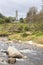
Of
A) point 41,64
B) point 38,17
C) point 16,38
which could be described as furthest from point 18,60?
point 38,17

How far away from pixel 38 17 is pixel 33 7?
67.4ft

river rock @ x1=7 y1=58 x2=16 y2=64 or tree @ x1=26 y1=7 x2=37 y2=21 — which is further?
tree @ x1=26 y1=7 x2=37 y2=21

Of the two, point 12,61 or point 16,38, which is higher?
A: point 12,61

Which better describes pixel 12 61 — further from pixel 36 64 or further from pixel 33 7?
pixel 33 7

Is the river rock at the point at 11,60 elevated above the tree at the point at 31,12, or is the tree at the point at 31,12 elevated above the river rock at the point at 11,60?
the river rock at the point at 11,60

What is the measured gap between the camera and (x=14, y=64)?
32.8m

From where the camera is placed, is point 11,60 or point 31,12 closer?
point 11,60

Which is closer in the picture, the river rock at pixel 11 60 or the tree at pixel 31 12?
the river rock at pixel 11 60

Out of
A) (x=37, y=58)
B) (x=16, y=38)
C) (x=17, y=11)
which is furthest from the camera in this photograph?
(x=17, y=11)

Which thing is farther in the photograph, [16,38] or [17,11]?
[17,11]

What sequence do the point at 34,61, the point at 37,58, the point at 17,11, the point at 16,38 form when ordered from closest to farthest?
the point at 34,61 < the point at 37,58 < the point at 16,38 < the point at 17,11

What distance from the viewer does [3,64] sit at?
3262 centimetres

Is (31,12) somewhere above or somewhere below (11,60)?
below

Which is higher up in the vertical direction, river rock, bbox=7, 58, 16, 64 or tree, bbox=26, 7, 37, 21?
river rock, bbox=7, 58, 16, 64
